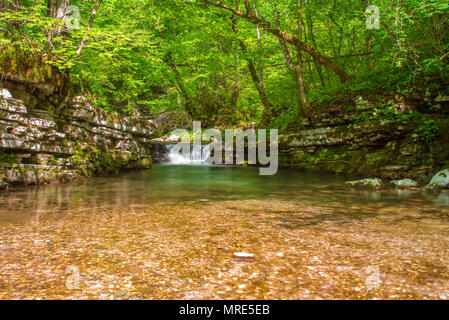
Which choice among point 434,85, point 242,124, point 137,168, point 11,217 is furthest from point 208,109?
point 11,217

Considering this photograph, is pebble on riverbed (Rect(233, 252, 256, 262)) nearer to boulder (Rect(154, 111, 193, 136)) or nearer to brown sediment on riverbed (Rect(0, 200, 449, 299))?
brown sediment on riverbed (Rect(0, 200, 449, 299))

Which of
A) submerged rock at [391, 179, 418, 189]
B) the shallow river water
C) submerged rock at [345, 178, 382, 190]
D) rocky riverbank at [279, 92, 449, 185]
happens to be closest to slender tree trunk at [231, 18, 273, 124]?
rocky riverbank at [279, 92, 449, 185]

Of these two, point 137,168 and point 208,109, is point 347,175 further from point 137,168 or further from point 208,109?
point 208,109

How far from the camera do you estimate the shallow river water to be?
7.58ft

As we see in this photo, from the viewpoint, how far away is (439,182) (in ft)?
25.0

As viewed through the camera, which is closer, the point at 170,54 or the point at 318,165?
the point at 318,165

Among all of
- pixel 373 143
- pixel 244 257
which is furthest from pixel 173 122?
pixel 244 257

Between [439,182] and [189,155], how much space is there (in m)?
14.5

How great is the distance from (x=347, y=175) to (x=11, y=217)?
1014 centimetres

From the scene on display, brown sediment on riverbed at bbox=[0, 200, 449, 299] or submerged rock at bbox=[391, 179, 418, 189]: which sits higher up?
submerged rock at bbox=[391, 179, 418, 189]

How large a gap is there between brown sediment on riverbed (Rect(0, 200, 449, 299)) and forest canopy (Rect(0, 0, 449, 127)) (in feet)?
17.2

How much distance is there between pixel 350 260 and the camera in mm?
2893
